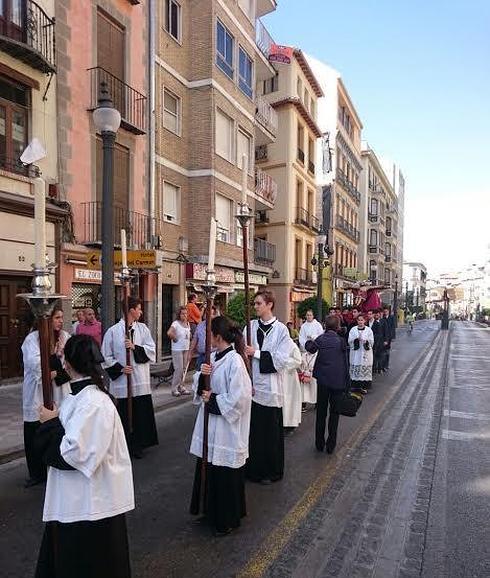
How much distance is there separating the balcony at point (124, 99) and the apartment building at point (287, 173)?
14316 mm

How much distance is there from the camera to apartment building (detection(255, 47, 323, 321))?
93.1 feet

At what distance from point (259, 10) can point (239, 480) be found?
979 inches

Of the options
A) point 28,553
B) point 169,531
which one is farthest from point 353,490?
point 28,553

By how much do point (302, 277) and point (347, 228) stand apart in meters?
14.1

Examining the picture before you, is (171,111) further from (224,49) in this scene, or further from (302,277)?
(302,277)

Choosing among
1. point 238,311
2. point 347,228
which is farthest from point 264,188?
point 347,228

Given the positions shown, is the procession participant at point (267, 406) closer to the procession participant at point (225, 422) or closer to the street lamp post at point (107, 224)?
the procession participant at point (225, 422)

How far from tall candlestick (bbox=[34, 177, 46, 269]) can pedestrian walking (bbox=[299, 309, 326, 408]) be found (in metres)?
6.46

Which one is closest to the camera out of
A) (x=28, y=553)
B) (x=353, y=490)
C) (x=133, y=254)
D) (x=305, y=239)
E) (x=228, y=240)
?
(x=28, y=553)

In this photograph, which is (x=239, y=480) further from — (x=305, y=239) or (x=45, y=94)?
(x=305, y=239)

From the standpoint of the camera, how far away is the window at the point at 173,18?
16.8m

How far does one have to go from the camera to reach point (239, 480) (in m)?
4.32

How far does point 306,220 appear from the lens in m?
31.4

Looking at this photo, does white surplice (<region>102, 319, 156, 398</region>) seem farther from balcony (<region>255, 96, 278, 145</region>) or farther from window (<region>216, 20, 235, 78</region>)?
balcony (<region>255, 96, 278, 145</region>)
